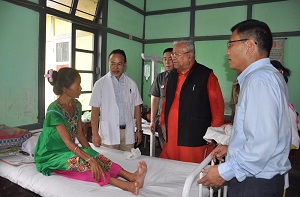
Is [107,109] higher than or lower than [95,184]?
higher

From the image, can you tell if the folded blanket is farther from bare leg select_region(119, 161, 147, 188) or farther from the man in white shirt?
the man in white shirt

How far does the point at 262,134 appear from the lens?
1025mm

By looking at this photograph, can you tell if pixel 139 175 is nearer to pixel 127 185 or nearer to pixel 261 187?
pixel 127 185

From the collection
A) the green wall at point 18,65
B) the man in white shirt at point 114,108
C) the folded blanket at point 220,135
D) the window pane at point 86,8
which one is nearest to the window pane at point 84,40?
the window pane at point 86,8

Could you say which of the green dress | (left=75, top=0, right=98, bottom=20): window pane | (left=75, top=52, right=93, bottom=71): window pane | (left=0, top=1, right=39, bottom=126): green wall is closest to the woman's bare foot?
the green dress

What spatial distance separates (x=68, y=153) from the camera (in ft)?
6.86

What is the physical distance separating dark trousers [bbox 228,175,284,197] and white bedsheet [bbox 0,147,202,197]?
24.4 inches

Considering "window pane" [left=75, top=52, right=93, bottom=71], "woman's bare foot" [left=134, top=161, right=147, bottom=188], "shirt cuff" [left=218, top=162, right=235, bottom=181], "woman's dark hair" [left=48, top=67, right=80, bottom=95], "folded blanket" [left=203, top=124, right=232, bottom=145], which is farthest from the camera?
"window pane" [left=75, top=52, right=93, bottom=71]

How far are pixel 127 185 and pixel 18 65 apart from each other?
220 centimetres

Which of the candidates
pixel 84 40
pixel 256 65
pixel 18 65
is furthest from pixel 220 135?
pixel 84 40

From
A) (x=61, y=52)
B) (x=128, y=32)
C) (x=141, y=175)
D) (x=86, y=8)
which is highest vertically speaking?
(x=86, y=8)

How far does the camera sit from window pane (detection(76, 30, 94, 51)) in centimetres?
427

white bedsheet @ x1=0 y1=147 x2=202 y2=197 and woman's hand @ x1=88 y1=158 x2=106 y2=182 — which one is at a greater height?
woman's hand @ x1=88 y1=158 x2=106 y2=182

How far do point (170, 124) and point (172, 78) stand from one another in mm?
485
